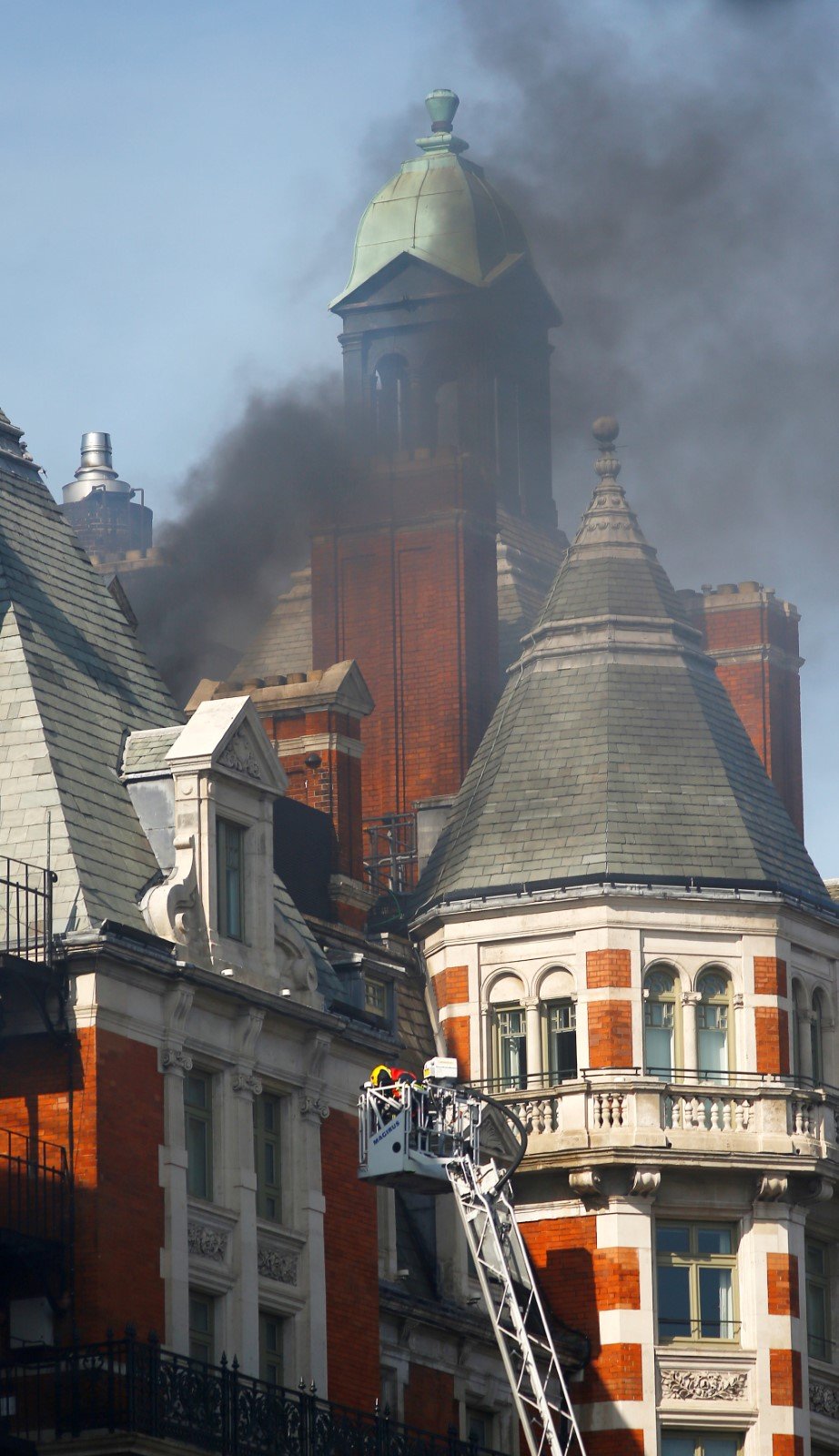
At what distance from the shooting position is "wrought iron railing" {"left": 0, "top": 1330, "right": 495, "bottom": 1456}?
45375 mm

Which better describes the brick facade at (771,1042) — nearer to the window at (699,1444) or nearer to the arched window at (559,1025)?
the arched window at (559,1025)

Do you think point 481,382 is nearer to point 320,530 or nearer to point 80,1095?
point 320,530

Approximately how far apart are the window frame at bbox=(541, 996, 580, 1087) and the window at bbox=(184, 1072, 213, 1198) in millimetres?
11569

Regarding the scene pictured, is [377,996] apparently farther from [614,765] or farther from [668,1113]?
[614,765]

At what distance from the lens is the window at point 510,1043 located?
61.7 metres

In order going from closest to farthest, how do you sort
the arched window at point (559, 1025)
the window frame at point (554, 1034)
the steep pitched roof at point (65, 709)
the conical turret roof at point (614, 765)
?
the steep pitched roof at point (65, 709)
the window frame at point (554, 1034)
the arched window at point (559, 1025)
the conical turret roof at point (614, 765)

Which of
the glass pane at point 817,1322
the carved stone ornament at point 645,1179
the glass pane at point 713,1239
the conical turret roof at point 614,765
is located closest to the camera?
the carved stone ornament at point 645,1179

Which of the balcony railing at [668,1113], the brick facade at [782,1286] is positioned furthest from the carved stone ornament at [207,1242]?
the brick facade at [782,1286]

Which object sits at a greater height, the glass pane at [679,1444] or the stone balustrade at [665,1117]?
the stone balustrade at [665,1117]

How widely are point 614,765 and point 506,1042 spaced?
4.73 metres

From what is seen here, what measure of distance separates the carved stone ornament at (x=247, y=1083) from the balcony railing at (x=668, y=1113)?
10133 millimetres

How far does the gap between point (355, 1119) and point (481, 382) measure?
3177 cm

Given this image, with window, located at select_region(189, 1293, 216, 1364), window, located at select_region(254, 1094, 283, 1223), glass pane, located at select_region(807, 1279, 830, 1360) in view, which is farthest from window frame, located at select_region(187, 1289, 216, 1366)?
glass pane, located at select_region(807, 1279, 830, 1360)

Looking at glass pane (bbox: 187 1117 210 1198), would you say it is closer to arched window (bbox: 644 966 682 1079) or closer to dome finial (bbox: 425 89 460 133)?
arched window (bbox: 644 966 682 1079)
